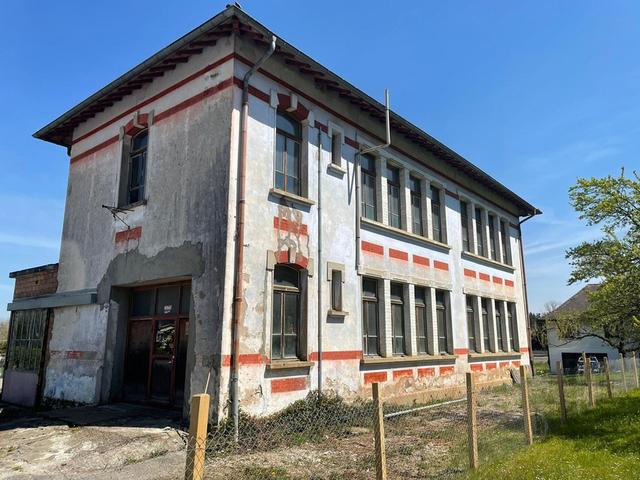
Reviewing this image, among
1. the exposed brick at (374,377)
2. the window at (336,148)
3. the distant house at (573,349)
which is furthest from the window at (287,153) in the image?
the distant house at (573,349)

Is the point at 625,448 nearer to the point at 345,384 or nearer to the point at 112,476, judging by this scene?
the point at 345,384

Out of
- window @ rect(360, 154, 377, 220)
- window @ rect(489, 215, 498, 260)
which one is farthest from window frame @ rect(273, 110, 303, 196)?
window @ rect(489, 215, 498, 260)

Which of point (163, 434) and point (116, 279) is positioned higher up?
point (116, 279)

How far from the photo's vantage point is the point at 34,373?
526 inches

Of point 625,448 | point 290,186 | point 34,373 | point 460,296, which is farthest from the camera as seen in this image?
point 460,296

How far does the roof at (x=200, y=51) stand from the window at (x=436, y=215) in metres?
1.36

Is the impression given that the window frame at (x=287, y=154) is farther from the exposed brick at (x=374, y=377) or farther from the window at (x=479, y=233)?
the window at (x=479, y=233)

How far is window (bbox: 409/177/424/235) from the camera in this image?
1617 cm

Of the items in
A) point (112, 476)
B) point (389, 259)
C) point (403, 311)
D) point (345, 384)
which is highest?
point (389, 259)

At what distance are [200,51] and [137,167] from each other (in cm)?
349

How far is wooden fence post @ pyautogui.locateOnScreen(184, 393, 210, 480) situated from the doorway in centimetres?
756

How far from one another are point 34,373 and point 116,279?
4219 mm

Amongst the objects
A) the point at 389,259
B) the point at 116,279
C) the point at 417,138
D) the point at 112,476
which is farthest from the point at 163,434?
the point at 417,138

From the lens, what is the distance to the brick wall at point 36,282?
1411 centimetres
